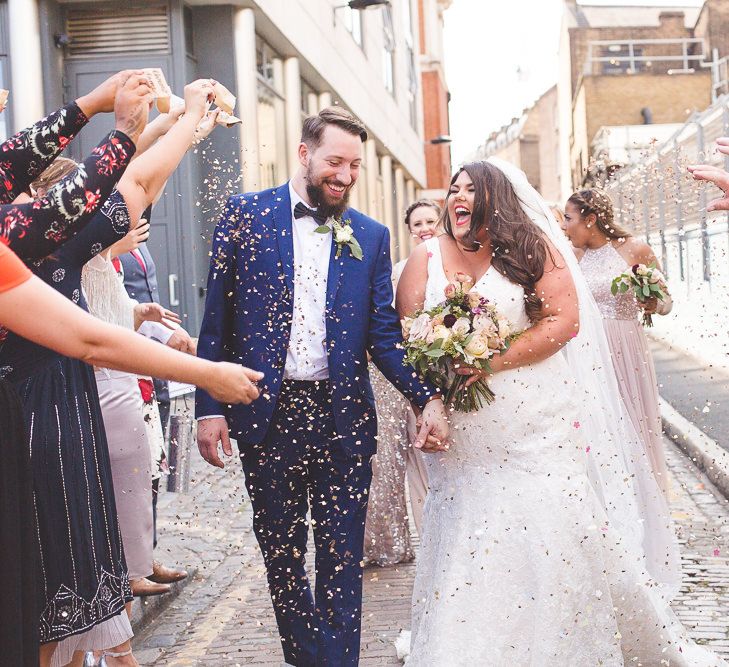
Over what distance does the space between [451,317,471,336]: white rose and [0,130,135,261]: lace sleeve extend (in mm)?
1743

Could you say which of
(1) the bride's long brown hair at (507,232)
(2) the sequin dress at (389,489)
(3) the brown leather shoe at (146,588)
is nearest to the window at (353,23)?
(2) the sequin dress at (389,489)

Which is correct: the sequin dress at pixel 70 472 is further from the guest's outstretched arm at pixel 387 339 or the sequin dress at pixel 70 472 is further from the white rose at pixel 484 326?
the white rose at pixel 484 326

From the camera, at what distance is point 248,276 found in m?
4.23

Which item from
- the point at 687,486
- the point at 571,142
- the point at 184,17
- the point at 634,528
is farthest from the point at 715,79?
the point at 634,528

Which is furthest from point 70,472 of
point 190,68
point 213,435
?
point 190,68

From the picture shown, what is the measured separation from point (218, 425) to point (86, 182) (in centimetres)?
144

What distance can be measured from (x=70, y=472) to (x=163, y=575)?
A: 9.67 ft

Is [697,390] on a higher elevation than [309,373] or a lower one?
lower

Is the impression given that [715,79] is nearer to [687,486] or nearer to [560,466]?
[687,486]

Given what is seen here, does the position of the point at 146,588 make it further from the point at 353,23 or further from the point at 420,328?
the point at 353,23

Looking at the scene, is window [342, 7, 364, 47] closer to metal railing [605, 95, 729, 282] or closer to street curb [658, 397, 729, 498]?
metal railing [605, 95, 729, 282]

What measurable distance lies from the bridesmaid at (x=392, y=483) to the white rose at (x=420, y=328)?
7.09 ft

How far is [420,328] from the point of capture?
14.6ft

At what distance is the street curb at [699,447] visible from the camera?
8.77m
